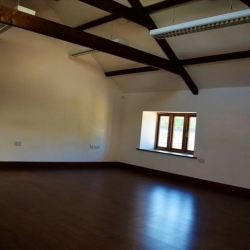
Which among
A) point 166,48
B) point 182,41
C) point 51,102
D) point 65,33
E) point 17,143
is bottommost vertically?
point 17,143

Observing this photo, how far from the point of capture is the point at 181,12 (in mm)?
5363

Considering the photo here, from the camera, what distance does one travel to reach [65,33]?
459cm

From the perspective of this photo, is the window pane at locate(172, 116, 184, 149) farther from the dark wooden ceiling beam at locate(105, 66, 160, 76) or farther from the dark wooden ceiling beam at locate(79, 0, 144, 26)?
the dark wooden ceiling beam at locate(79, 0, 144, 26)

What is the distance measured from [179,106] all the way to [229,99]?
53.5 inches

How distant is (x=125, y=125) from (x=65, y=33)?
462cm

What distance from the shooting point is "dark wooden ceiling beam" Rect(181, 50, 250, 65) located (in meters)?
5.52

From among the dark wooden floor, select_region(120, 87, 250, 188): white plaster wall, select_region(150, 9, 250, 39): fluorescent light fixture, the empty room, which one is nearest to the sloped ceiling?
the empty room

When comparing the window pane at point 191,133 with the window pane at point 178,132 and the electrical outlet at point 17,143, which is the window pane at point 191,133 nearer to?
the window pane at point 178,132

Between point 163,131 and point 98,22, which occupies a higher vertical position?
point 98,22

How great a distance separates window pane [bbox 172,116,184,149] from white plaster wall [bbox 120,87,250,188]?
498mm

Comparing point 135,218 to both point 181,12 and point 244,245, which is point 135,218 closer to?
point 244,245

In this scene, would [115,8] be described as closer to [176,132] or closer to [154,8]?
[154,8]

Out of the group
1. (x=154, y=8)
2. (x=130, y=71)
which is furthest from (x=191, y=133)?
(x=154, y=8)

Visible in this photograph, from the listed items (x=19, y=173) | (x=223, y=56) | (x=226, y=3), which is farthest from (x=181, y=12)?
(x=19, y=173)
